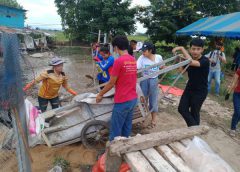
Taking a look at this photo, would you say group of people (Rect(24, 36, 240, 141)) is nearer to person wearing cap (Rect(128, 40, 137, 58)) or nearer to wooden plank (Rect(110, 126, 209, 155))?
wooden plank (Rect(110, 126, 209, 155))

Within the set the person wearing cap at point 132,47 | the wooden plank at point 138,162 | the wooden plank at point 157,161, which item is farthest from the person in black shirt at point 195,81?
the person wearing cap at point 132,47

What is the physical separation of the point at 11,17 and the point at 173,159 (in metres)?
27.6

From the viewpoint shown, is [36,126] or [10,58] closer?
[10,58]

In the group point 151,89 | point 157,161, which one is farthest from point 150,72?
point 157,161

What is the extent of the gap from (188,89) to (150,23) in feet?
44.9

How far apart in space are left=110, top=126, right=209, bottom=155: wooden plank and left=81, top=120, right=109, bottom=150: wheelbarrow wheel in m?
1.49

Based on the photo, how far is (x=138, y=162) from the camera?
2.05 m

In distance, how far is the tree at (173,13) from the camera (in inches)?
622

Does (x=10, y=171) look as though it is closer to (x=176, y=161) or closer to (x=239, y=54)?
(x=176, y=161)

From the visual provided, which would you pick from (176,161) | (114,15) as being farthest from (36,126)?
(114,15)

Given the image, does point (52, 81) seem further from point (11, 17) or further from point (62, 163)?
point (11, 17)

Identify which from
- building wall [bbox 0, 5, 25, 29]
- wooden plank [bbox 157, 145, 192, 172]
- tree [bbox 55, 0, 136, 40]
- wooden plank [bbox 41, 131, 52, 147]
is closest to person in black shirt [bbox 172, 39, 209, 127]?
wooden plank [bbox 157, 145, 192, 172]

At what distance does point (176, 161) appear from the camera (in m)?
2.13

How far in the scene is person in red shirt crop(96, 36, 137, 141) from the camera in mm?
3150
